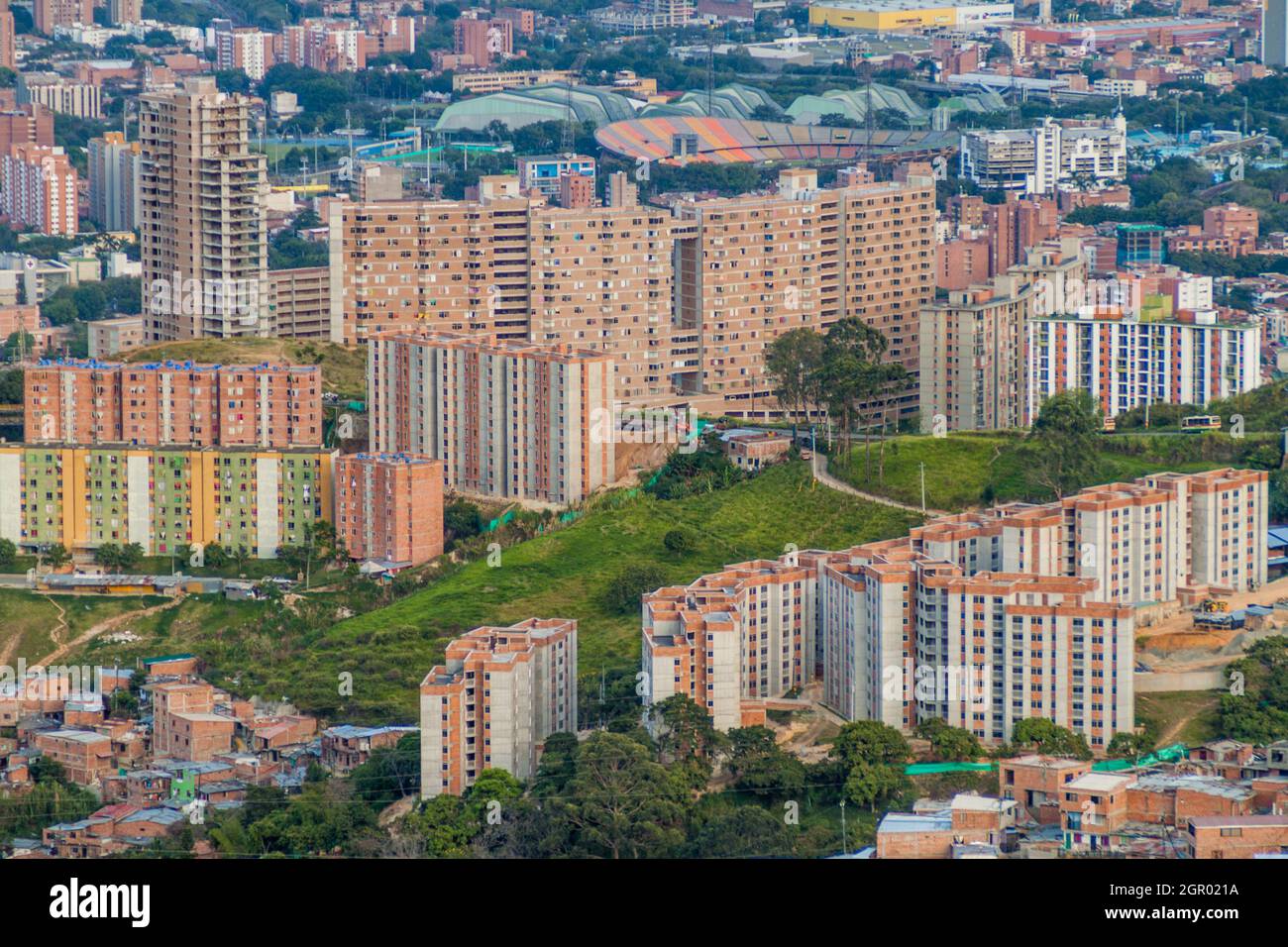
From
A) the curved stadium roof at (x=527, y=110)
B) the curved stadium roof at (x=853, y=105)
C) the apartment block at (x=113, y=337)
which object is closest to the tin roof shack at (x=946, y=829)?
the apartment block at (x=113, y=337)

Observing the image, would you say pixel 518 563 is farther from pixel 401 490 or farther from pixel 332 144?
pixel 332 144

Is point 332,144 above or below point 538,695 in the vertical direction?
above

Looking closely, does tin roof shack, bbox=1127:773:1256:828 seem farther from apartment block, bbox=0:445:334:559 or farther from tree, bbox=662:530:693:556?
apartment block, bbox=0:445:334:559

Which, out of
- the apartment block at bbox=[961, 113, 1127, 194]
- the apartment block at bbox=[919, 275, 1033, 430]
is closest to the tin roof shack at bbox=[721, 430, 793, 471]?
the apartment block at bbox=[919, 275, 1033, 430]

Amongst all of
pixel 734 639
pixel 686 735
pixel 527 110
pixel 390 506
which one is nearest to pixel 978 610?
pixel 734 639

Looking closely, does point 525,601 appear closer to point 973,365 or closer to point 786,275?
point 973,365
